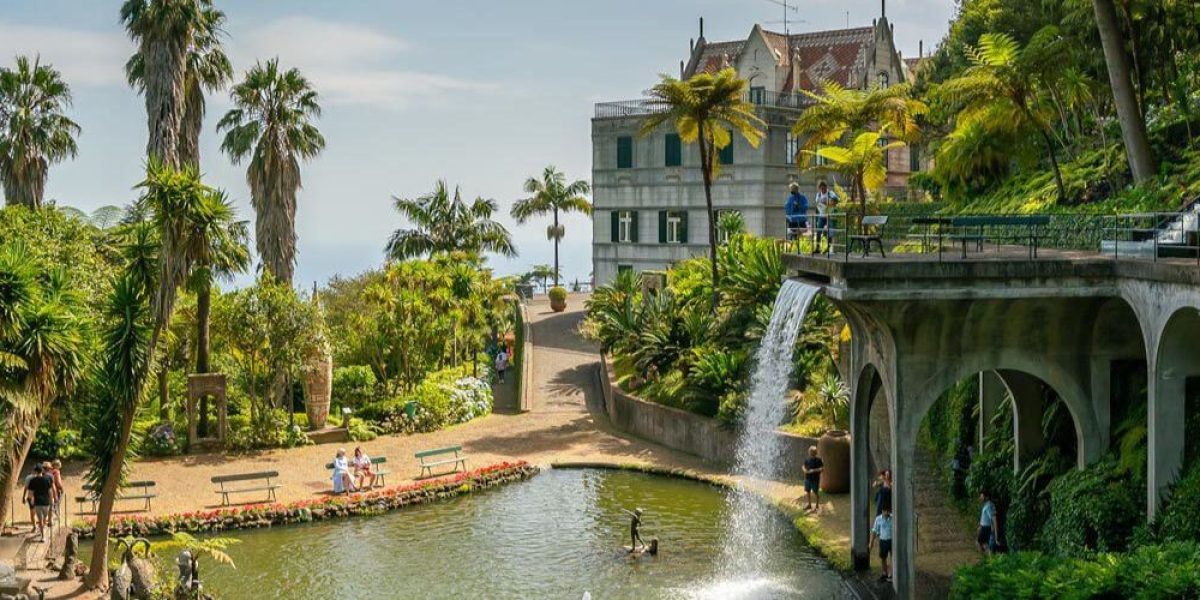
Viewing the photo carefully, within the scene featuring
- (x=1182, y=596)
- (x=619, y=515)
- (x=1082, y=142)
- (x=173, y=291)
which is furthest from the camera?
(x=1082, y=142)

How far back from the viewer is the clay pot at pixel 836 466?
2814 centimetres

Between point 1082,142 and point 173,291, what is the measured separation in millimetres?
26656

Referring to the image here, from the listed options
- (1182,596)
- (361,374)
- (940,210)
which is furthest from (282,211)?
(1182,596)

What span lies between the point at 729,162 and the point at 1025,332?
121 ft

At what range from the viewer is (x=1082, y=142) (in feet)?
121

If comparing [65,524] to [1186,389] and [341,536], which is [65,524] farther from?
[1186,389]

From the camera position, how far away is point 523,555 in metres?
24.1

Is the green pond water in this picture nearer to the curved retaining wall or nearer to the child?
the child

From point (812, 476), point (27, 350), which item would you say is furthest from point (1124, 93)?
point (27, 350)

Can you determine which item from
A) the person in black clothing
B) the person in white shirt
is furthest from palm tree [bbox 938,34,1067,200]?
the person in white shirt

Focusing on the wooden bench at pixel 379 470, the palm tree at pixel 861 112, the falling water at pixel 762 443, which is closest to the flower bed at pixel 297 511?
the wooden bench at pixel 379 470

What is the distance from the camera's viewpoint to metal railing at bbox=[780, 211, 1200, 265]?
19.0m

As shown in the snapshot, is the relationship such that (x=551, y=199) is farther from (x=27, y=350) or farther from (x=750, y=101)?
(x=27, y=350)

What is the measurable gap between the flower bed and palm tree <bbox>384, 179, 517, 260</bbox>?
31.4 metres
